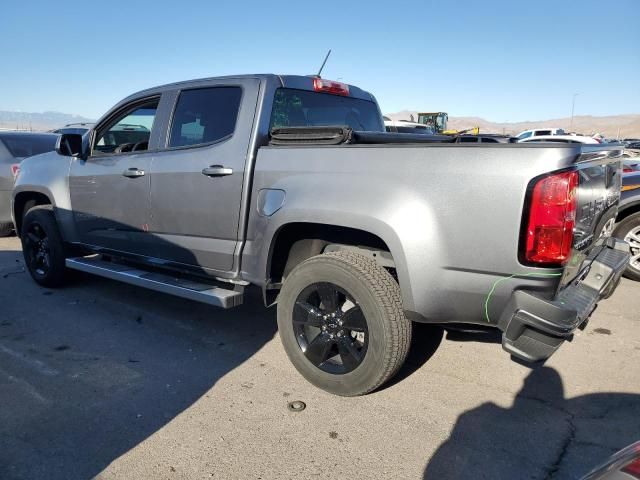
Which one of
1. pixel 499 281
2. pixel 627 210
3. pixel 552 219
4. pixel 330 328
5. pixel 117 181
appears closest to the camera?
pixel 552 219

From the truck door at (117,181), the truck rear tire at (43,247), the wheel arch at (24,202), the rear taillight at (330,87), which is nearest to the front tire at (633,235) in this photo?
the rear taillight at (330,87)

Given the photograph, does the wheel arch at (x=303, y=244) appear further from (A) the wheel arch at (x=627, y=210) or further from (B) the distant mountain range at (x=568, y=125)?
(B) the distant mountain range at (x=568, y=125)

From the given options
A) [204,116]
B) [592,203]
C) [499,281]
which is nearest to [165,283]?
[204,116]

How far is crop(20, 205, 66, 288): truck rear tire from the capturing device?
4922 mm

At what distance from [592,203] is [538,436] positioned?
51.9 inches

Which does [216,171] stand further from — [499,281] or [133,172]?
[499,281]

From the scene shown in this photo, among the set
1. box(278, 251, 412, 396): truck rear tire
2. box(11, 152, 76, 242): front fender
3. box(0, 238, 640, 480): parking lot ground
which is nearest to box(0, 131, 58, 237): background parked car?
box(11, 152, 76, 242): front fender

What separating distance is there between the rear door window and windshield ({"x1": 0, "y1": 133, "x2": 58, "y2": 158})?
4.60 metres

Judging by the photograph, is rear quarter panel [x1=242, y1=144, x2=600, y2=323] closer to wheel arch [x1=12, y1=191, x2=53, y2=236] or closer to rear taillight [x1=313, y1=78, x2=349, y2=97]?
rear taillight [x1=313, y1=78, x2=349, y2=97]

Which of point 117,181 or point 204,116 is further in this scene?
point 117,181

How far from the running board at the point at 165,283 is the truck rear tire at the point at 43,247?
0.39 metres

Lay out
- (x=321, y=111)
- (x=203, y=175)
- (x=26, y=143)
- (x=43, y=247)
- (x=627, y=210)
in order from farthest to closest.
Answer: (x=26, y=143) < (x=627, y=210) < (x=43, y=247) < (x=321, y=111) < (x=203, y=175)

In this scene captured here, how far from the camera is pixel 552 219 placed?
227cm

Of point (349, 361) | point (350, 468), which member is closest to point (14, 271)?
point (349, 361)
